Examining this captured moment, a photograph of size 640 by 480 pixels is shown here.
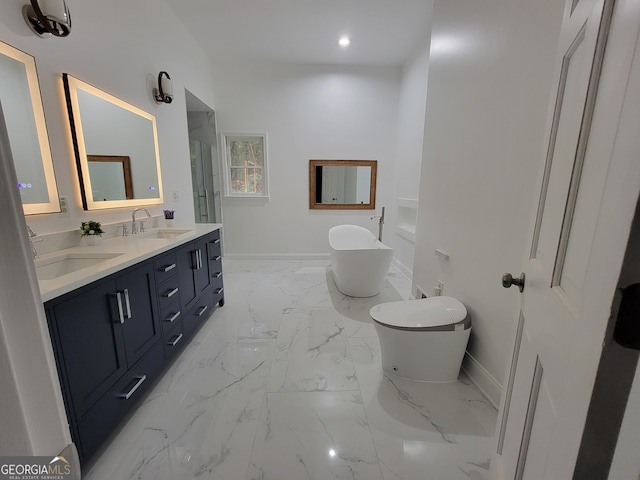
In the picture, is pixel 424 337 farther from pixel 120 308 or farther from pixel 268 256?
pixel 268 256

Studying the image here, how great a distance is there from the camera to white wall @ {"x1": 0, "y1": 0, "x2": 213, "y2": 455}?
11.5 inches

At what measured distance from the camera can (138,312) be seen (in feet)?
4.80

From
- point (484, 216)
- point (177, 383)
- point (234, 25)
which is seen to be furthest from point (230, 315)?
point (234, 25)

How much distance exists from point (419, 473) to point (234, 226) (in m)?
4.02

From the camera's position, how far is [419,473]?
1180mm

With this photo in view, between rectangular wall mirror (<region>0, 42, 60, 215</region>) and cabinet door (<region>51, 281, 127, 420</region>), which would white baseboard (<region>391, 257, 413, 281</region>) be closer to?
cabinet door (<region>51, 281, 127, 420</region>)

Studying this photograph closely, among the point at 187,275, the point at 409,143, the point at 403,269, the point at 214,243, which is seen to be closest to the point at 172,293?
the point at 187,275

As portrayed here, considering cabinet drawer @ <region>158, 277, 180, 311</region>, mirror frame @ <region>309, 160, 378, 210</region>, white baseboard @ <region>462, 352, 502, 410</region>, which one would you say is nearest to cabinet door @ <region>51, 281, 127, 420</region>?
cabinet drawer @ <region>158, 277, 180, 311</region>

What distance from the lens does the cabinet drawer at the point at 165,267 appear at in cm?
164

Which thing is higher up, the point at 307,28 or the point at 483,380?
the point at 307,28

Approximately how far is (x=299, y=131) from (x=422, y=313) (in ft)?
11.6

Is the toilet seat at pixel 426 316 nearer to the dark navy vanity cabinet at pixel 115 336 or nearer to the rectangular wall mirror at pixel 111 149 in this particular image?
the dark navy vanity cabinet at pixel 115 336

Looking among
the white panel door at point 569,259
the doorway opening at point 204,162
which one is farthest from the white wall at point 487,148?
the doorway opening at point 204,162

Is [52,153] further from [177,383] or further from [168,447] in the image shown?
[168,447]
